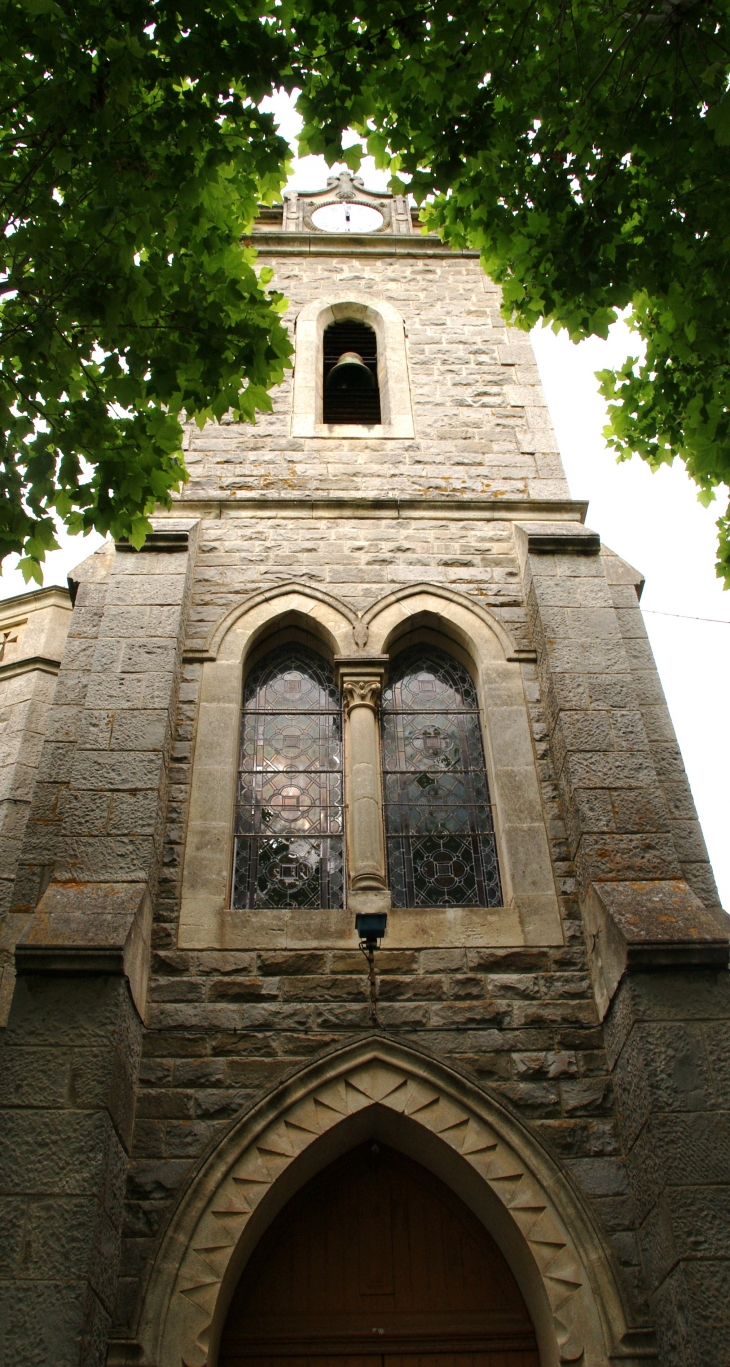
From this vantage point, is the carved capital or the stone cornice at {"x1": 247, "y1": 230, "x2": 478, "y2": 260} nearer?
the carved capital

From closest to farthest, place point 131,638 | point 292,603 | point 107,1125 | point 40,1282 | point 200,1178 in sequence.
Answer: point 40,1282
point 107,1125
point 200,1178
point 131,638
point 292,603

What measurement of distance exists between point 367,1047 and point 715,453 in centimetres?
342

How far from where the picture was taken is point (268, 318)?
5059 millimetres

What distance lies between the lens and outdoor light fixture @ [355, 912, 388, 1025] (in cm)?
521

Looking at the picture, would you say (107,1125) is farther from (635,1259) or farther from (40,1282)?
(635,1259)

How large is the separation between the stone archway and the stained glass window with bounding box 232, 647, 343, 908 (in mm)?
1197

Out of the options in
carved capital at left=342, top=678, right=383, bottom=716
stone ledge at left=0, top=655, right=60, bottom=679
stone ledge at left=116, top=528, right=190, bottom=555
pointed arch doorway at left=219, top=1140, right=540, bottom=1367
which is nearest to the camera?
pointed arch doorway at left=219, top=1140, right=540, bottom=1367

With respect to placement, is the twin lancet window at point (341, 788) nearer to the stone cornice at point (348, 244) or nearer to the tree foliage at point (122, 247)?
the tree foliage at point (122, 247)

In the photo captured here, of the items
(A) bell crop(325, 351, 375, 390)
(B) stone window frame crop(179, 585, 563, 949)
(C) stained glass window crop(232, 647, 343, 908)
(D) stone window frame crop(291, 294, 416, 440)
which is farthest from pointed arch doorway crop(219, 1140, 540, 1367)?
(A) bell crop(325, 351, 375, 390)

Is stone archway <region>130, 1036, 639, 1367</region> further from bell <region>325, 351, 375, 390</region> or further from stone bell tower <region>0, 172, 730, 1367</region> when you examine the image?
bell <region>325, 351, 375, 390</region>

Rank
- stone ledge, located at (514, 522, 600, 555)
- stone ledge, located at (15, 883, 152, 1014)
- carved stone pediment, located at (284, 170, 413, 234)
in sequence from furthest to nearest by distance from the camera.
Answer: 1. carved stone pediment, located at (284, 170, 413, 234)
2. stone ledge, located at (514, 522, 600, 555)
3. stone ledge, located at (15, 883, 152, 1014)

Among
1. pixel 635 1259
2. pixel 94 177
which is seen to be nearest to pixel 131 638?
pixel 94 177

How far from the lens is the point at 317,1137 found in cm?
492

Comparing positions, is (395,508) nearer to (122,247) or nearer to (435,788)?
(435,788)
